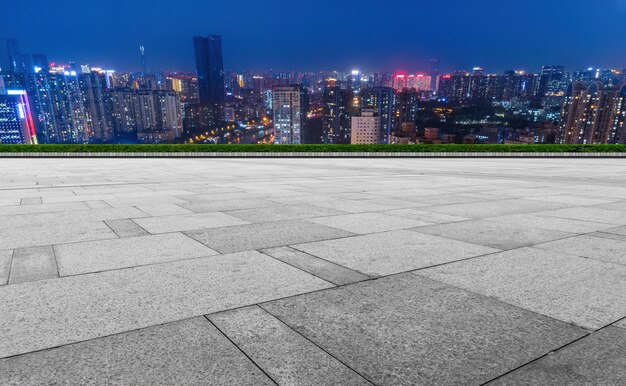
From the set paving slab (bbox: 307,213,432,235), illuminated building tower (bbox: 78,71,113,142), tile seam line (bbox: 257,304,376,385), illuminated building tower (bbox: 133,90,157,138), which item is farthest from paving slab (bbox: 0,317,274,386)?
illuminated building tower (bbox: 78,71,113,142)

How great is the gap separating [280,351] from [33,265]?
321 centimetres

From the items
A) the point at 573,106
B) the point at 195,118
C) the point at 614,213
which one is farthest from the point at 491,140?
the point at 195,118

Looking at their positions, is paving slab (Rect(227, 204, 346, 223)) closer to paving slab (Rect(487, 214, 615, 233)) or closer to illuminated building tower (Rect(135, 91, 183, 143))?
paving slab (Rect(487, 214, 615, 233))

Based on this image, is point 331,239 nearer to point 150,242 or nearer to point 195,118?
point 150,242

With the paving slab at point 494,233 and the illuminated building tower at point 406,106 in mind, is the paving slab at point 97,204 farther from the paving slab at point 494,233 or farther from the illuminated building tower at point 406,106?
the illuminated building tower at point 406,106

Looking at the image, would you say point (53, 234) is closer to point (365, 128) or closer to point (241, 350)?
point (241, 350)

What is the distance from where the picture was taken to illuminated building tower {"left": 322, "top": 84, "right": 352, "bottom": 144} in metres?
139

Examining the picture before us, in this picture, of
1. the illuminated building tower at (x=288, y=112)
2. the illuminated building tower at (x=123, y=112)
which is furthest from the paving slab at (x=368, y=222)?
the illuminated building tower at (x=123, y=112)

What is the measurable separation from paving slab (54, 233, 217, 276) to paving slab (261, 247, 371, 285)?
82cm

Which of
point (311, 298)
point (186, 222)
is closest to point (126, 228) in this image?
point (186, 222)

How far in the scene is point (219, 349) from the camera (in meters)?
2.30

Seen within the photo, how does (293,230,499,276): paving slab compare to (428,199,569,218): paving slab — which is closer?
(293,230,499,276): paving slab

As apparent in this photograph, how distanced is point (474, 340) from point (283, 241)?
9.46ft

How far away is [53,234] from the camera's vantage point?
17.1 ft
